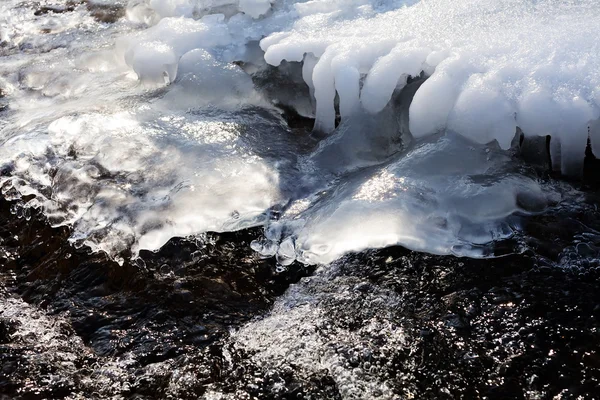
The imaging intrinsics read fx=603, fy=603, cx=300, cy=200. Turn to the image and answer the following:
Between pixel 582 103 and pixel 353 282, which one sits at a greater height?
pixel 582 103

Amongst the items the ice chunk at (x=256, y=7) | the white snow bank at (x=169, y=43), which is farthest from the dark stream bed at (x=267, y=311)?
the ice chunk at (x=256, y=7)

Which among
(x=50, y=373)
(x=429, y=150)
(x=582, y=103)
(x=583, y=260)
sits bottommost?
(x=50, y=373)

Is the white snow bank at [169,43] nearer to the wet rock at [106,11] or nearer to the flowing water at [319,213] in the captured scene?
the flowing water at [319,213]

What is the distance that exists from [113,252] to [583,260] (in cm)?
208

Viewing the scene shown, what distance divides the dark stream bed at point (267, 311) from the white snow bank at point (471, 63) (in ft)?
1.59

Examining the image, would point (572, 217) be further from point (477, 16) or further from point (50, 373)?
point (50, 373)

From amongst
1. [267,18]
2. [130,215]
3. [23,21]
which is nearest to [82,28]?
[23,21]

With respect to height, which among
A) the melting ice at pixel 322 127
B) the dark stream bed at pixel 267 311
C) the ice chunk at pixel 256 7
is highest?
the ice chunk at pixel 256 7

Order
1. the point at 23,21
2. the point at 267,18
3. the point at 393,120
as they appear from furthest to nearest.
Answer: the point at 23,21 → the point at 267,18 → the point at 393,120

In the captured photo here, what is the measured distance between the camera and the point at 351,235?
8.93ft

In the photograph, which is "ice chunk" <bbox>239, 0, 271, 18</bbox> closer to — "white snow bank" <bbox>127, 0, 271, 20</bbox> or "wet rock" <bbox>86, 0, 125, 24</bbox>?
"white snow bank" <bbox>127, 0, 271, 20</bbox>

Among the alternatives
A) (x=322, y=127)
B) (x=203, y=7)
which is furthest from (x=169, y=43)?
(x=322, y=127)

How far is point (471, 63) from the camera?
304 centimetres

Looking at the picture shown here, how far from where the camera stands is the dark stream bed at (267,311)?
210 cm
